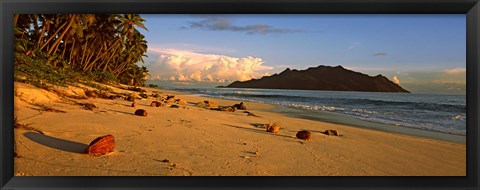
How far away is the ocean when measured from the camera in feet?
10.0

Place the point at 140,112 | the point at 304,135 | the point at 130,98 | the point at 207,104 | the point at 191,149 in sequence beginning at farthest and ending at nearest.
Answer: the point at 207,104, the point at 130,98, the point at 140,112, the point at 304,135, the point at 191,149

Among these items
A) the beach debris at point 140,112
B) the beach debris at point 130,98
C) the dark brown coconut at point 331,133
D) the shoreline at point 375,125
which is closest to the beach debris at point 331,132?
the dark brown coconut at point 331,133

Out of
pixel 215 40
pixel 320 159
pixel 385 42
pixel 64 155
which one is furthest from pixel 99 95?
pixel 385 42

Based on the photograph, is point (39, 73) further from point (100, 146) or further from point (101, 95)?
point (100, 146)

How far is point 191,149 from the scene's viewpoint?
9.47 ft

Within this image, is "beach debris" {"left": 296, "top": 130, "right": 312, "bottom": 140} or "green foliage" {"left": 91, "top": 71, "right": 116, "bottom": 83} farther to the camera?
"green foliage" {"left": 91, "top": 71, "right": 116, "bottom": 83}

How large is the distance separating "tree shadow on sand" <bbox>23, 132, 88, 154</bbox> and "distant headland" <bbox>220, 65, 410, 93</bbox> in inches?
70.5

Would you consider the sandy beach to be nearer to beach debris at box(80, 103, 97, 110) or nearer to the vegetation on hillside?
beach debris at box(80, 103, 97, 110)

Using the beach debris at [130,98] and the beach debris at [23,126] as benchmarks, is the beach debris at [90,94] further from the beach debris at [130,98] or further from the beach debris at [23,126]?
the beach debris at [23,126]

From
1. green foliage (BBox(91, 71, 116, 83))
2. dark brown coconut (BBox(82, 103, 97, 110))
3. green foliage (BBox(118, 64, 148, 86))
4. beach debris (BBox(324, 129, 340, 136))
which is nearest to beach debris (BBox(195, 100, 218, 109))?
green foliage (BBox(118, 64, 148, 86))

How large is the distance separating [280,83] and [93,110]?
2.25 meters

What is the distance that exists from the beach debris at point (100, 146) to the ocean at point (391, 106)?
1.23 meters

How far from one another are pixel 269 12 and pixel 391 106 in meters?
2.51

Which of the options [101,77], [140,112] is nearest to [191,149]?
[140,112]
